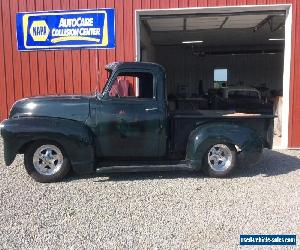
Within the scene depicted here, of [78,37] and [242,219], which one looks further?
[78,37]

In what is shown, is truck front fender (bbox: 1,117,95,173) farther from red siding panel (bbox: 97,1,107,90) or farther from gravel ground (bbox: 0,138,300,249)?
red siding panel (bbox: 97,1,107,90)

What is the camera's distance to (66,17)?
8.82m

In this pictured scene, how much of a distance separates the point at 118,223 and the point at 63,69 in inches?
226

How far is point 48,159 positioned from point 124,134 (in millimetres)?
1367

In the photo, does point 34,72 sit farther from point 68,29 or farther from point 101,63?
point 101,63

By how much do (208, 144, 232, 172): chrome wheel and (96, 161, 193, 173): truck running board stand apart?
1.51 ft

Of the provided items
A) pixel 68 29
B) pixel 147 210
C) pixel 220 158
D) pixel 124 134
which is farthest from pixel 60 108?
pixel 68 29

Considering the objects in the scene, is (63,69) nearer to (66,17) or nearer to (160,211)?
(66,17)

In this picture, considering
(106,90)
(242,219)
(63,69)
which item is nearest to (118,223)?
(242,219)

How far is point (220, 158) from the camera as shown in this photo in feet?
21.0

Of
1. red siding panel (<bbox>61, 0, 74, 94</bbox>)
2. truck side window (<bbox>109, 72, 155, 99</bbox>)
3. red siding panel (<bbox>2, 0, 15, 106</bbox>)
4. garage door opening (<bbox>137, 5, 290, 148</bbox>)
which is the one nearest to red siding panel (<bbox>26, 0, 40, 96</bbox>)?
red siding panel (<bbox>2, 0, 15, 106</bbox>)

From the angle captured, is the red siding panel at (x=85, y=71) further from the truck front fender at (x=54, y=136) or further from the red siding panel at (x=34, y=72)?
the truck front fender at (x=54, y=136)

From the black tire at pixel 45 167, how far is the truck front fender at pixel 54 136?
111mm

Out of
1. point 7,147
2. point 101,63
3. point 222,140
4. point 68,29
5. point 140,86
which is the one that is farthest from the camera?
point 101,63
